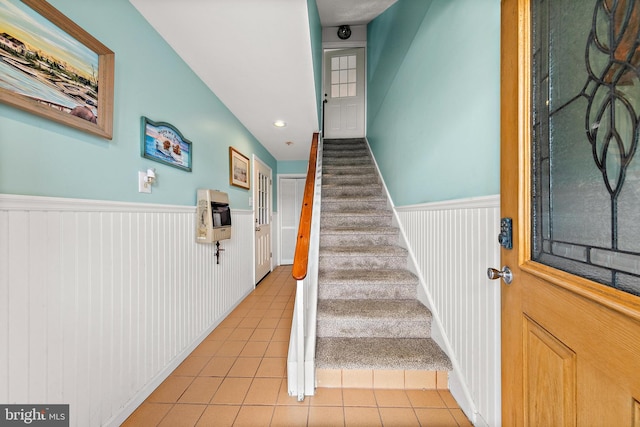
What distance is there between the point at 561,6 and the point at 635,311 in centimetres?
77

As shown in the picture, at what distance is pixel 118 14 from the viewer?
1.22 meters

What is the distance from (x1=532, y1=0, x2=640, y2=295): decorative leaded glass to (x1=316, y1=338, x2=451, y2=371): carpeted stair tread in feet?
3.53

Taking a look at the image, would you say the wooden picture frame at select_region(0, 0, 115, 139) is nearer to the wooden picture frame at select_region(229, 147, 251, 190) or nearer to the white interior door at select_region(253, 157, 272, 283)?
the wooden picture frame at select_region(229, 147, 251, 190)

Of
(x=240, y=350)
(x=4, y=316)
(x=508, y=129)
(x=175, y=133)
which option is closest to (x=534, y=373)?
(x=508, y=129)

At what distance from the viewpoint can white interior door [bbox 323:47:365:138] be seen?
4641 millimetres

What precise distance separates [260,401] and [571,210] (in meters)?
1.69

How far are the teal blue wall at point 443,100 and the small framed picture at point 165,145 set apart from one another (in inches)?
71.2

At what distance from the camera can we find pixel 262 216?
4.13 m

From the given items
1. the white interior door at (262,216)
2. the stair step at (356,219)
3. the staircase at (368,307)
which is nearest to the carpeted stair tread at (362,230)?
the staircase at (368,307)

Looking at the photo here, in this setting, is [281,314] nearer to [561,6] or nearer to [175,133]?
[175,133]

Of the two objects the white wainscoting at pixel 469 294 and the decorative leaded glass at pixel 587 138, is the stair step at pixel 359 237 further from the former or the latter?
the decorative leaded glass at pixel 587 138

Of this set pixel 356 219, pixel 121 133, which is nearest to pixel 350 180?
pixel 356 219

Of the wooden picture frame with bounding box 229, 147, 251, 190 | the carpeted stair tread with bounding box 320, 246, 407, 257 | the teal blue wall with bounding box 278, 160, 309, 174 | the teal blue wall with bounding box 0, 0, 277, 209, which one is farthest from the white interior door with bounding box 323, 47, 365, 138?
the carpeted stair tread with bounding box 320, 246, 407, 257

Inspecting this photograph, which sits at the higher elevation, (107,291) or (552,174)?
(552,174)
